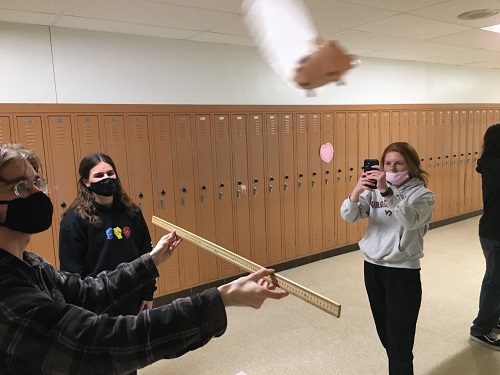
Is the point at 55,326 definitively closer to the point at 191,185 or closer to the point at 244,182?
the point at 191,185

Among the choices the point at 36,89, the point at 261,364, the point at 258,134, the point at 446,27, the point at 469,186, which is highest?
the point at 446,27

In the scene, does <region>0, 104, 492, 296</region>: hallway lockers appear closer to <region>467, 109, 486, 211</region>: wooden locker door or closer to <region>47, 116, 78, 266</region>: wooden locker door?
<region>47, 116, 78, 266</region>: wooden locker door

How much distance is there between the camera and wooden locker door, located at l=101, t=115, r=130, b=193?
3.46m

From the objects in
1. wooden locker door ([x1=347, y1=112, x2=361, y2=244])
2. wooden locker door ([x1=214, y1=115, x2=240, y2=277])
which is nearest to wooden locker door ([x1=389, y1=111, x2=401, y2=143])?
wooden locker door ([x1=347, y1=112, x2=361, y2=244])

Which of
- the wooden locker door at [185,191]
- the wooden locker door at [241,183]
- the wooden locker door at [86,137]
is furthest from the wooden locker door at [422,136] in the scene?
the wooden locker door at [86,137]

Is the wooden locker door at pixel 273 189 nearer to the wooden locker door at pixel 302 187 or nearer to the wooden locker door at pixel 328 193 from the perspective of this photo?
the wooden locker door at pixel 302 187

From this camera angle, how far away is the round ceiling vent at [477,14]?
3295mm

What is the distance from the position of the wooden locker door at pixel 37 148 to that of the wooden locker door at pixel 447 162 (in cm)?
590

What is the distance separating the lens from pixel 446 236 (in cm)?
588

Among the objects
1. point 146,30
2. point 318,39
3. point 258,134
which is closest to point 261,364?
point 258,134

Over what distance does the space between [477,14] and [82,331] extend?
13.2 ft

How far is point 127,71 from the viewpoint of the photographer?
362cm

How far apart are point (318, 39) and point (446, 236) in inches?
250

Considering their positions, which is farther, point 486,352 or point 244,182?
point 244,182
